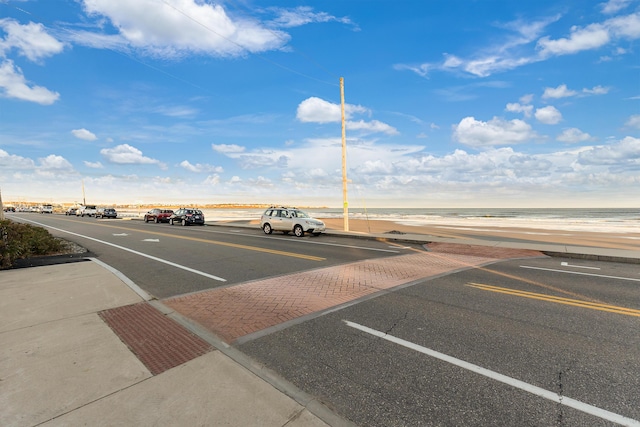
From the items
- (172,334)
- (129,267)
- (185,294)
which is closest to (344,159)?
(129,267)

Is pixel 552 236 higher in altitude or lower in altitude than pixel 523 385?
lower

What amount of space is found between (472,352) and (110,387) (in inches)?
165

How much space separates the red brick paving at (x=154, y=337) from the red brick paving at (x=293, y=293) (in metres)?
0.40

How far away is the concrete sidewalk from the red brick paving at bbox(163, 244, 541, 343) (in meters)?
1.11

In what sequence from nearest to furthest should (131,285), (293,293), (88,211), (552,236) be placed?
(293,293) → (131,285) → (552,236) → (88,211)

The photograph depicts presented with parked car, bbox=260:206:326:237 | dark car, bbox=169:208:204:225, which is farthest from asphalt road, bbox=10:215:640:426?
dark car, bbox=169:208:204:225

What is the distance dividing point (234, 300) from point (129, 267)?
545 cm

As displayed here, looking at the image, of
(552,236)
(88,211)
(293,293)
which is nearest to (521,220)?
(552,236)

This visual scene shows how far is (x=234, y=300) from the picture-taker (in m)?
6.37

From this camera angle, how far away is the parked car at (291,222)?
778 inches

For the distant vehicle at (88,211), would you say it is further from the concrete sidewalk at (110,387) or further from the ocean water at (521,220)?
Answer: the concrete sidewalk at (110,387)

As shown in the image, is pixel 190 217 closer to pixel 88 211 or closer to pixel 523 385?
pixel 523 385

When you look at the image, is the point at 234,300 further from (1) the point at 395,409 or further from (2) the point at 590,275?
(2) the point at 590,275

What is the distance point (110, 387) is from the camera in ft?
10.8
